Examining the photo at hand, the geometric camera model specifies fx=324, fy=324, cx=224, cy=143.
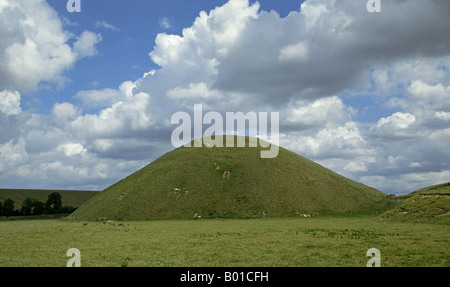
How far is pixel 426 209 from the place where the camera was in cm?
6044

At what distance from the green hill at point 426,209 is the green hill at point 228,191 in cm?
2856

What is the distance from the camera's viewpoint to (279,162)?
12150 cm

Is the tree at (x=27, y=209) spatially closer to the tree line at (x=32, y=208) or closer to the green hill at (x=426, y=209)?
the tree line at (x=32, y=208)

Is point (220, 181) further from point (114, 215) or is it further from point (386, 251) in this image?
point (386, 251)

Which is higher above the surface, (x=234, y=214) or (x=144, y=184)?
(x=144, y=184)

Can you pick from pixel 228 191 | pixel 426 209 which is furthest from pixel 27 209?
pixel 426 209

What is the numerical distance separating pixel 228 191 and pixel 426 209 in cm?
5612

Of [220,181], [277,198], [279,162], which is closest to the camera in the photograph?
[277,198]

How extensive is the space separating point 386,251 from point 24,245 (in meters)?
38.5

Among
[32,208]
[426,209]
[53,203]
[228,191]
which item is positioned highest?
[228,191]

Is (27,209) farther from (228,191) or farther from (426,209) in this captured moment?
(426,209)

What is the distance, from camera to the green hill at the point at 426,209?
2190 inches
